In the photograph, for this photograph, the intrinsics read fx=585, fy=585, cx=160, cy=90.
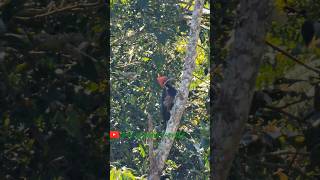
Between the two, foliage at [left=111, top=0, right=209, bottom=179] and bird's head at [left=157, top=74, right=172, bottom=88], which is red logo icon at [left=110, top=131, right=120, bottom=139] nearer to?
foliage at [left=111, top=0, right=209, bottom=179]

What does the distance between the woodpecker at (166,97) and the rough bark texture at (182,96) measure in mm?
18

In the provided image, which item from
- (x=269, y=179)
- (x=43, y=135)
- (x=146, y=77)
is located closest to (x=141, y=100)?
(x=146, y=77)

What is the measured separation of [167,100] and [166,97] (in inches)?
0.6

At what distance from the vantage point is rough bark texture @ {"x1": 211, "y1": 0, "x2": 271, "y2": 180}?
176cm

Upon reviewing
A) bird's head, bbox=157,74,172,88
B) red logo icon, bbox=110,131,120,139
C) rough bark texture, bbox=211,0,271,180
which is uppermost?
rough bark texture, bbox=211,0,271,180

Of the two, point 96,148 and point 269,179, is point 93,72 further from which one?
point 269,179

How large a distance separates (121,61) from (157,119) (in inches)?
10.7

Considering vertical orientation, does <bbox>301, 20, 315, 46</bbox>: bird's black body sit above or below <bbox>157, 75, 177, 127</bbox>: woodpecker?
above

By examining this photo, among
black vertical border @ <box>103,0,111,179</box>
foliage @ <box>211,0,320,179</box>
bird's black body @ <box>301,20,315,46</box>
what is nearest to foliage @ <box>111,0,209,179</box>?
black vertical border @ <box>103,0,111,179</box>

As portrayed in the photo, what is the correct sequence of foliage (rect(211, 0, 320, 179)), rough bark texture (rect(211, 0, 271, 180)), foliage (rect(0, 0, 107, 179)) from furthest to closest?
foliage (rect(211, 0, 320, 179)) → foliage (rect(0, 0, 107, 179)) → rough bark texture (rect(211, 0, 271, 180))

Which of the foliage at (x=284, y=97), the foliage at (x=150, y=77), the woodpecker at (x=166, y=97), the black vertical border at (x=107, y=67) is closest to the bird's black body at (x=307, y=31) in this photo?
the foliage at (x=284, y=97)

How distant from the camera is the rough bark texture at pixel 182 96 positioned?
2.24 metres

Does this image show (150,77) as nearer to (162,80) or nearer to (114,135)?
(162,80)

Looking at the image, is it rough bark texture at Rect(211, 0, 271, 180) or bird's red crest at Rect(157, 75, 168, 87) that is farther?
bird's red crest at Rect(157, 75, 168, 87)
